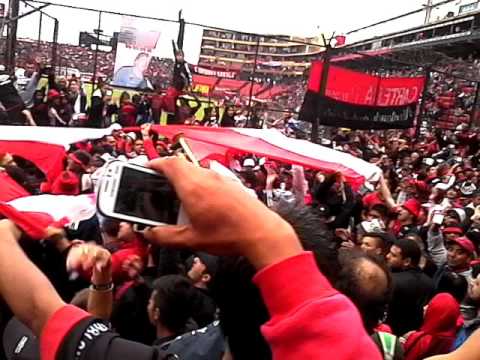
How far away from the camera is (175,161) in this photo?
1.04m

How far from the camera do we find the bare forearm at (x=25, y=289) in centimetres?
132

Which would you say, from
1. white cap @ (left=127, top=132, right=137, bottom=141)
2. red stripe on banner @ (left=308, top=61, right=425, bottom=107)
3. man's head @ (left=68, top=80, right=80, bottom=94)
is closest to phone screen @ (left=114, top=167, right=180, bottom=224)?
white cap @ (left=127, top=132, right=137, bottom=141)

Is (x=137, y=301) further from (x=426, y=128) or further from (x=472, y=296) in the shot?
(x=426, y=128)

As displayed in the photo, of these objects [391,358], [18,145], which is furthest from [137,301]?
[18,145]

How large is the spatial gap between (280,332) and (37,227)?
3.29 feet

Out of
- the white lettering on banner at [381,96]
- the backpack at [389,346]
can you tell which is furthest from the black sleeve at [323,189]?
the backpack at [389,346]

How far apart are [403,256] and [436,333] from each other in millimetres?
1110

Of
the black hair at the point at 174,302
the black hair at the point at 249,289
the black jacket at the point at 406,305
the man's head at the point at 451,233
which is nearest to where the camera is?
the black hair at the point at 249,289

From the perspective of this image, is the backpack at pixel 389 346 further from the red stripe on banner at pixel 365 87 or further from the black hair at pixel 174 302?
the red stripe on banner at pixel 365 87

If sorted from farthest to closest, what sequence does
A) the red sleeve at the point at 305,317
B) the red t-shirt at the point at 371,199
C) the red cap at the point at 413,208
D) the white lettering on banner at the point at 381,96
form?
the white lettering on banner at the point at 381,96 < the red t-shirt at the point at 371,199 < the red cap at the point at 413,208 < the red sleeve at the point at 305,317

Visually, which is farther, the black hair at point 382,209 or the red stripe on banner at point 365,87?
the red stripe on banner at point 365,87

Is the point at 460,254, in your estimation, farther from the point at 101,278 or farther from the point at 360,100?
the point at 360,100

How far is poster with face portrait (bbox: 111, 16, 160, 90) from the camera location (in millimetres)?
12641

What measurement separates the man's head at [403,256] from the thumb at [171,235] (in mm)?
3996
